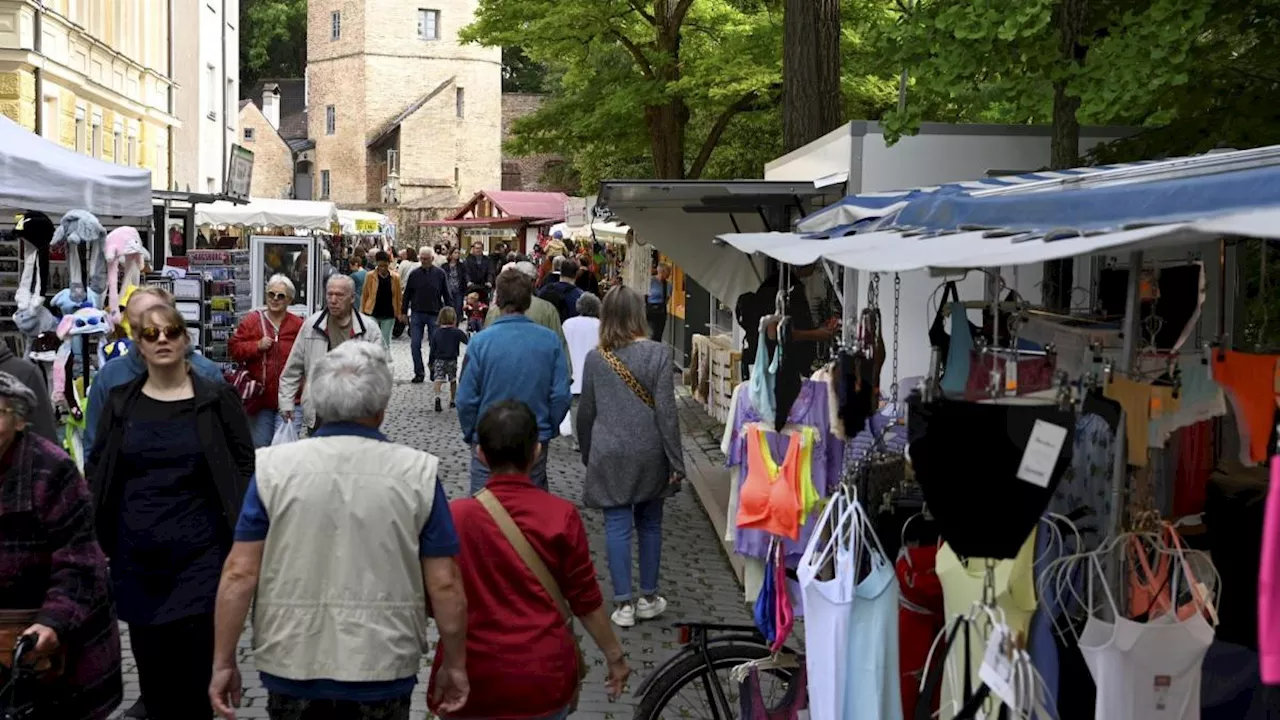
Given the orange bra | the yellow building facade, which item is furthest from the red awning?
the orange bra

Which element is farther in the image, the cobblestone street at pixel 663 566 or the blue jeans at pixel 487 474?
the blue jeans at pixel 487 474

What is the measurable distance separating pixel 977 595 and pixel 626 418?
3.69 meters

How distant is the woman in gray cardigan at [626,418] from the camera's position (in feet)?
26.4

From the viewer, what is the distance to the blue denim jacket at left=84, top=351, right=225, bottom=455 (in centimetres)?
565

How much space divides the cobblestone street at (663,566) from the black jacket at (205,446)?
74 cm

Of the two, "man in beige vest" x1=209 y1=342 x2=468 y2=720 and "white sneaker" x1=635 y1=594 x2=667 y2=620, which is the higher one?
"man in beige vest" x1=209 y1=342 x2=468 y2=720

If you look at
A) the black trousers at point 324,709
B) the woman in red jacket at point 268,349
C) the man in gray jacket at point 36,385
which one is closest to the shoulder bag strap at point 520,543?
the black trousers at point 324,709

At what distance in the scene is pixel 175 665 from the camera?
536 centimetres

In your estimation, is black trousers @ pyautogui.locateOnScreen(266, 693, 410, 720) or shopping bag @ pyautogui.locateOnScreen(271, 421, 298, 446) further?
shopping bag @ pyautogui.locateOnScreen(271, 421, 298, 446)

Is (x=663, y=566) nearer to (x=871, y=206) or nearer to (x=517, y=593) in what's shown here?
(x=871, y=206)

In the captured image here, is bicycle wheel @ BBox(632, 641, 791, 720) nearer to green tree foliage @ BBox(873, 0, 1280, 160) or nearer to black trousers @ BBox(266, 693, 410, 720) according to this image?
black trousers @ BBox(266, 693, 410, 720)

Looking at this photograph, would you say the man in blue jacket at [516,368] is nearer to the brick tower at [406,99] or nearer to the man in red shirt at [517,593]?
the man in red shirt at [517,593]

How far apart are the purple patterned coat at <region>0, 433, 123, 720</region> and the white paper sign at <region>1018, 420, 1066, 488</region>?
2.61 m

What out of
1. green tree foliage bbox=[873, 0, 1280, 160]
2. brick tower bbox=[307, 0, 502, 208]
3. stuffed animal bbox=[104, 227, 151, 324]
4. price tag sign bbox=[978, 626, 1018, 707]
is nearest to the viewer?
price tag sign bbox=[978, 626, 1018, 707]
